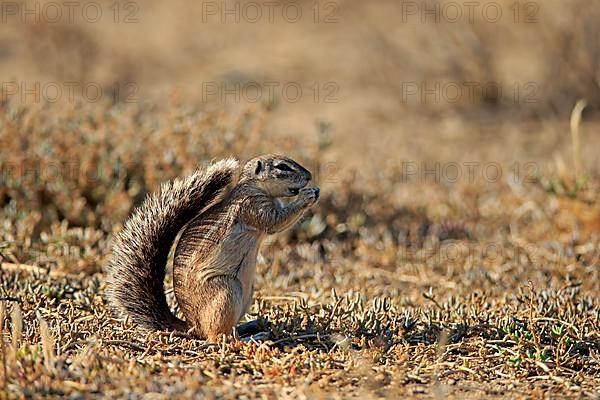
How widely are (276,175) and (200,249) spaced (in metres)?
0.50

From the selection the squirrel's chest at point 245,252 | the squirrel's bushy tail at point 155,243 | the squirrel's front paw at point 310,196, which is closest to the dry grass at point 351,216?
the squirrel's bushy tail at point 155,243

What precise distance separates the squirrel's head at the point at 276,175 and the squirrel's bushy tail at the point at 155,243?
0.68ft

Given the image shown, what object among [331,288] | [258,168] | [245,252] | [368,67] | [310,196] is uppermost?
[368,67]

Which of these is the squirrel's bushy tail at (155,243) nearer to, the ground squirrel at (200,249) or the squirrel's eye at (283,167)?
the ground squirrel at (200,249)

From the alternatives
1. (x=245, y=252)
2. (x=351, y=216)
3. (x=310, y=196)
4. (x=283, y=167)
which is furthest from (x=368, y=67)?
(x=245, y=252)

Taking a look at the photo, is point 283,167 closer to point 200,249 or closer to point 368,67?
point 200,249

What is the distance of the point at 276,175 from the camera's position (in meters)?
4.00

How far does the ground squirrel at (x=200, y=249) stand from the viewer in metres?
3.73

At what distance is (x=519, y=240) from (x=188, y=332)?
3338mm

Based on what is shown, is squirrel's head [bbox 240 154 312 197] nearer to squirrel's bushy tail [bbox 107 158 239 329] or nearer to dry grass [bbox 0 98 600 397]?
squirrel's bushy tail [bbox 107 158 239 329]

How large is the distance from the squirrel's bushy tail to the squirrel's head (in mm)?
206

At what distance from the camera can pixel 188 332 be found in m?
3.80

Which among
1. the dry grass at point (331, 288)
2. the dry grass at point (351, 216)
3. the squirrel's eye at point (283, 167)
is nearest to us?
the dry grass at point (331, 288)

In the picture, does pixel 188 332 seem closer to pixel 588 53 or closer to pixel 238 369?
pixel 238 369
